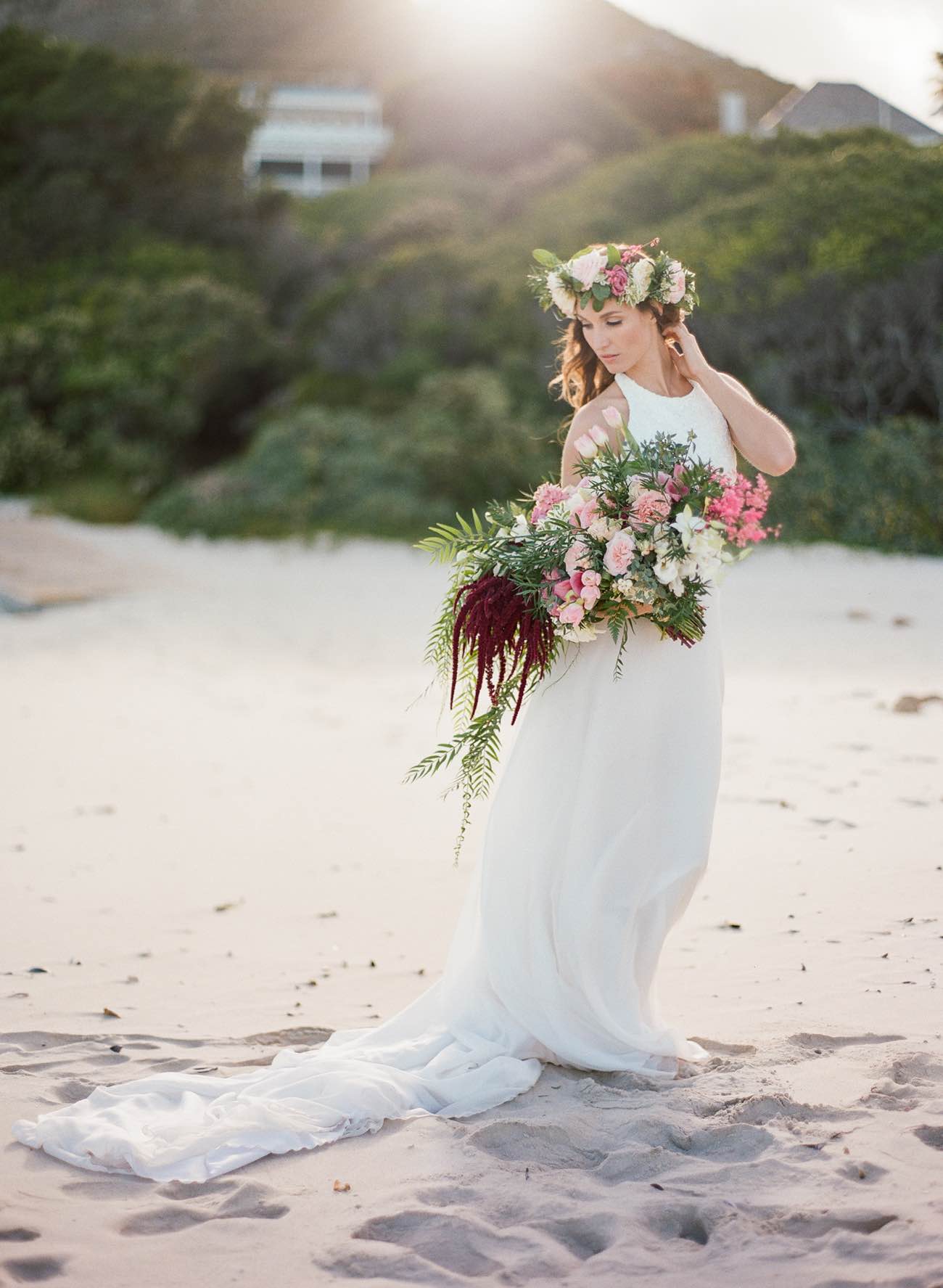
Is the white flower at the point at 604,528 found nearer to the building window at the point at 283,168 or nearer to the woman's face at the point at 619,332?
the woman's face at the point at 619,332

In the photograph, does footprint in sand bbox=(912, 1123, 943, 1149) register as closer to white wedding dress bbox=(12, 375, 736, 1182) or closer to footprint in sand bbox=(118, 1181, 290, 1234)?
white wedding dress bbox=(12, 375, 736, 1182)

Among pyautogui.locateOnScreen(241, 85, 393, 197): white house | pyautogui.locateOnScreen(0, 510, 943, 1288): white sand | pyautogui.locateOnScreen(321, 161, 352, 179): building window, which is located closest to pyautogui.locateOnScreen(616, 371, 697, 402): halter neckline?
pyautogui.locateOnScreen(0, 510, 943, 1288): white sand

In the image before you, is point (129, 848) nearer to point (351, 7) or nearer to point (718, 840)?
point (718, 840)

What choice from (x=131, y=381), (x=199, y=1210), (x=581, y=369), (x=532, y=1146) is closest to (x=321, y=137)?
(x=131, y=381)

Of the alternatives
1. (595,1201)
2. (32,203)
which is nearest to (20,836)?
(595,1201)

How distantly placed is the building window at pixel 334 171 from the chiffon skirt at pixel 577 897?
43170 mm

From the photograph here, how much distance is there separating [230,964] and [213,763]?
288cm

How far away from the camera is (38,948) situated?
470cm

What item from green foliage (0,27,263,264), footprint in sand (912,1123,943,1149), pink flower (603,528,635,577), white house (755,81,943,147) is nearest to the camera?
footprint in sand (912,1123,943,1149)

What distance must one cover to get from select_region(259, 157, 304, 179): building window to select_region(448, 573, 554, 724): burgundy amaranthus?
147 feet

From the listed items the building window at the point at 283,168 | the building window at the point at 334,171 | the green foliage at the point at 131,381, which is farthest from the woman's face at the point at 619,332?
Result: the building window at the point at 283,168

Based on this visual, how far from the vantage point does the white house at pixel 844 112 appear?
43.0ft

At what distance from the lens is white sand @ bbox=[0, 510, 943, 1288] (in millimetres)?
2756

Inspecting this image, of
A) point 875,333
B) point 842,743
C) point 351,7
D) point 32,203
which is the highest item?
point 351,7
